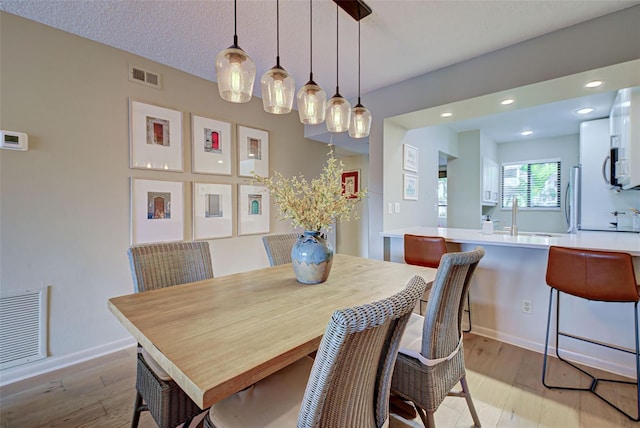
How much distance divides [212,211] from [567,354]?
341 cm

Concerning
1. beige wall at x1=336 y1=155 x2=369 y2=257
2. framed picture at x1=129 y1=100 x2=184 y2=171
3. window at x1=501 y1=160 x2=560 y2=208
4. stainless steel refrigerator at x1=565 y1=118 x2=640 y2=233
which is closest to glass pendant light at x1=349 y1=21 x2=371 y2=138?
framed picture at x1=129 y1=100 x2=184 y2=171

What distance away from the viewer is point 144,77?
2.52 metres

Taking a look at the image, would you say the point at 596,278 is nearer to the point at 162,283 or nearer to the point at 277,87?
the point at 277,87

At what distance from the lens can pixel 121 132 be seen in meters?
2.40

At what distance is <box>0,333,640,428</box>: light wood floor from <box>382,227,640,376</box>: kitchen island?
0.22 metres

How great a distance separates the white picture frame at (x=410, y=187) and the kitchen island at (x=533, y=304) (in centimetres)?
87

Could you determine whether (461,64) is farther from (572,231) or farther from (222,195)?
(572,231)

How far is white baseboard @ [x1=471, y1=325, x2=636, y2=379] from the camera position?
6.38 feet

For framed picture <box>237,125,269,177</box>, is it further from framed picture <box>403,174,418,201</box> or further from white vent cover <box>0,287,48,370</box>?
white vent cover <box>0,287,48,370</box>

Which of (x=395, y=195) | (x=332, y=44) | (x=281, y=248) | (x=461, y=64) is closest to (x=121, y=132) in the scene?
(x=281, y=248)

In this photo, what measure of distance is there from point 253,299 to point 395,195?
2438 millimetres

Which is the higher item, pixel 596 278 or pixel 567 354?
pixel 596 278

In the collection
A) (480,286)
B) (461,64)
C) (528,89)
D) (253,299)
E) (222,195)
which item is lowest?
(480,286)

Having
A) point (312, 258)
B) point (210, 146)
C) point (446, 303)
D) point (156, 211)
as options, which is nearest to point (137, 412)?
point (312, 258)
